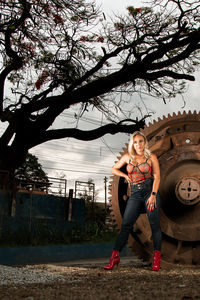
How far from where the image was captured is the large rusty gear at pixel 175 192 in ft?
20.8

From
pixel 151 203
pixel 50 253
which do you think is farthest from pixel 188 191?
pixel 50 253

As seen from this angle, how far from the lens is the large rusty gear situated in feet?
20.8

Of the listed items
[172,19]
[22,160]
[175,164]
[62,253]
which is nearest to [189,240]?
[175,164]

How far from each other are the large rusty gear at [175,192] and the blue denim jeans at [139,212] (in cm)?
33

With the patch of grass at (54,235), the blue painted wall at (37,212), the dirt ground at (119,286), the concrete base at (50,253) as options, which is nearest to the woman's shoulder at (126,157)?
the dirt ground at (119,286)

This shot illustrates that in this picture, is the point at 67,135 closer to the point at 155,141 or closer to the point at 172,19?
the point at 172,19

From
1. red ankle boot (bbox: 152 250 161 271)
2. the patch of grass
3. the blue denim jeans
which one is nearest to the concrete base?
the patch of grass

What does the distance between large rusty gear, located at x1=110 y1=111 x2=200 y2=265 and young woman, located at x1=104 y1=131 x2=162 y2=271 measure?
13.3 inches

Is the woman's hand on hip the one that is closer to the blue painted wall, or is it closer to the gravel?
the gravel

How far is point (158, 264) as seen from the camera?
20.2 feet

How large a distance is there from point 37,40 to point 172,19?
13.7ft

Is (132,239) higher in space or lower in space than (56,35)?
lower

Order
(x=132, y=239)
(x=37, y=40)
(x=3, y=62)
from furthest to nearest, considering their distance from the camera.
→ 1. (x=3, y=62)
2. (x=37, y=40)
3. (x=132, y=239)

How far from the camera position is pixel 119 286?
4.79 metres
